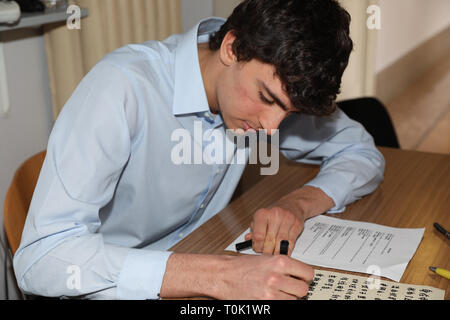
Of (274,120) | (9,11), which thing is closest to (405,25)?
(9,11)

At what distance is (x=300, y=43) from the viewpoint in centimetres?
98

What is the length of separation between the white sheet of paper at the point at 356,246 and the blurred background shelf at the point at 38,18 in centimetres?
90

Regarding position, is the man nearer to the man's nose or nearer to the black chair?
the man's nose

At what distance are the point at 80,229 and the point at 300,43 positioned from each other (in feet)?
1.65

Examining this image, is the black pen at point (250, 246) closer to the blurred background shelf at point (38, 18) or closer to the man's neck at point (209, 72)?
the man's neck at point (209, 72)

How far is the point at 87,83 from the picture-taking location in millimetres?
1032

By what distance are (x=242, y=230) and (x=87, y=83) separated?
1.42ft

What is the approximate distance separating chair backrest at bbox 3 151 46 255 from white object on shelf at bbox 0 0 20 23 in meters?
0.42

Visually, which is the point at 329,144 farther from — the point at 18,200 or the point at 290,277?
the point at 18,200

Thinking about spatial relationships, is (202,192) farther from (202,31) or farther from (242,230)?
(202,31)

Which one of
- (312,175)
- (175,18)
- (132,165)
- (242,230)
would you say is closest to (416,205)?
(312,175)

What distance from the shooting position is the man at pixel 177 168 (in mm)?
911

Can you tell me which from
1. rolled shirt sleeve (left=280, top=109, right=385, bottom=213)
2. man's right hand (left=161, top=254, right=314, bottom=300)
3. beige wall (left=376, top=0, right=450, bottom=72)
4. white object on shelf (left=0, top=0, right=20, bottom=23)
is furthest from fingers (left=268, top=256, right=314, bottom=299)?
beige wall (left=376, top=0, right=450, bottom=72)

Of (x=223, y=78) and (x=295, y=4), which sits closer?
(x=295, y=4)
